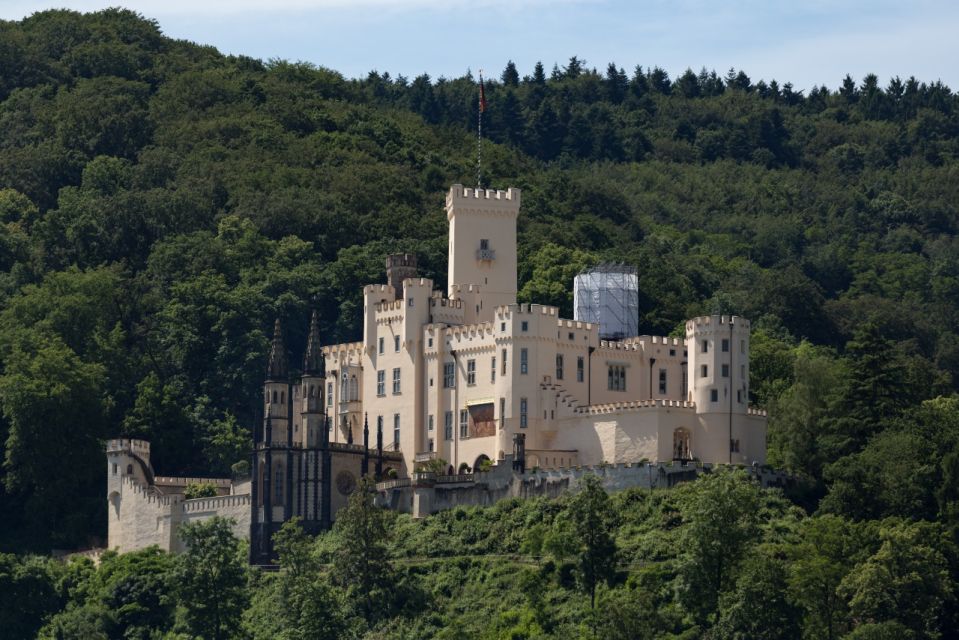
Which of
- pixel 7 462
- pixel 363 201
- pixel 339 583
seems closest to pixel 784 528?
pixel 339 583

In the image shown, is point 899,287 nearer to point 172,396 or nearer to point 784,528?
point 172,396

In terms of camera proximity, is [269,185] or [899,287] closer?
[269,185]

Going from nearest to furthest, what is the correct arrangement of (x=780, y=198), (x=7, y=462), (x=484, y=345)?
(x=484, y=345) → (x=7, y=462) → (x=780, y=198)

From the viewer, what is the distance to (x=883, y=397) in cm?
10262

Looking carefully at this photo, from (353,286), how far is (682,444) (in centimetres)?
3204

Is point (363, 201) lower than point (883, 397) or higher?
higher

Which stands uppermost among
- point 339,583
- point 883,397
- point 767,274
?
point 767,274

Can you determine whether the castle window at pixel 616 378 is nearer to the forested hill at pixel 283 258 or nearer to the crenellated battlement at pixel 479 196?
the forested hill at pixel 283 258

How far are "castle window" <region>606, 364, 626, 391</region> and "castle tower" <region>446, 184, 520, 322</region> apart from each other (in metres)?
6.54

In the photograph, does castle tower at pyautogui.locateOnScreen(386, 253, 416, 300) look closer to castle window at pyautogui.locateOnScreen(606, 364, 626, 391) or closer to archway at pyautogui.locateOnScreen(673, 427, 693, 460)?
castle window at pyautogui.locateOnScreen(606, 364, 626, 391)

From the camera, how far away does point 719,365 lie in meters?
104

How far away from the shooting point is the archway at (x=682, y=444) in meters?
103

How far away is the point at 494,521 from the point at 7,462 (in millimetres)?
25639

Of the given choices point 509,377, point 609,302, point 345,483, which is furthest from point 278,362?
point 609,302
